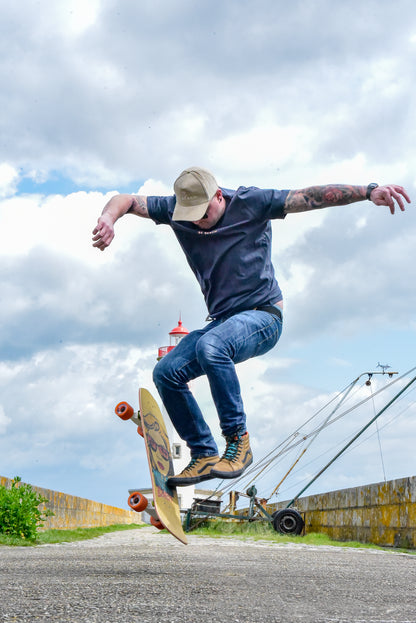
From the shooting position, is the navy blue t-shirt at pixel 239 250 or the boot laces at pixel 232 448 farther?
the navy blue t-shirt at pixel 239 250

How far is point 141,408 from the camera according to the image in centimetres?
474

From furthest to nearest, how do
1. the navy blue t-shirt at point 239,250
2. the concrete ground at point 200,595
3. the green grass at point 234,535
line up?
the green grass at point 234,535
the navy blue t-shirt at point 239,250
the concrete ground at point 200,595

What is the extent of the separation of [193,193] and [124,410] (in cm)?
162

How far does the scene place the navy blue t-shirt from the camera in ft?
15.1

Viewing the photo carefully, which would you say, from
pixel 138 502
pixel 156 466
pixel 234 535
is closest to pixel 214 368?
pixel 156 466

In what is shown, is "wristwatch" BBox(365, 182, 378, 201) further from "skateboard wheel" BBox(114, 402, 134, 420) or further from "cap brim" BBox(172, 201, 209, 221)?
"skateboard wheel" BBox(114, 402, 134, 420)

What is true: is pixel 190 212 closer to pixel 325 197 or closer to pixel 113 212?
pixel 113 212

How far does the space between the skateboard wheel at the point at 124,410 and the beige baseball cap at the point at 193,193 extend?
138 cm

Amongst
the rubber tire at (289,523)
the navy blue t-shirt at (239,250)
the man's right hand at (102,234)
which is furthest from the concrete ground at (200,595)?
the rubber tire at (289,523)

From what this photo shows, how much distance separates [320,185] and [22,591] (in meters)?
3.09

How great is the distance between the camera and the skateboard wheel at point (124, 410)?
4.74 m

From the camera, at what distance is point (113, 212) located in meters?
4.75

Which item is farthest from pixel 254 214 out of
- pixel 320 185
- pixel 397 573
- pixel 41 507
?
pixel 41 507

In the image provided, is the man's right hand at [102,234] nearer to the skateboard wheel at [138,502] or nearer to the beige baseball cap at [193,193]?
the beige baseball cap at [193,193]
